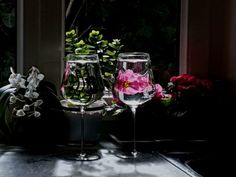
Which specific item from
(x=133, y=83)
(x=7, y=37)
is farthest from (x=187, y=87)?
(x=7, y=37)

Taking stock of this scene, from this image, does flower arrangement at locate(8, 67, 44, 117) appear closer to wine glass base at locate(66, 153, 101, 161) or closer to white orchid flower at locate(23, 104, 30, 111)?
white orchid flower at locate(23, 104, 30, 111)

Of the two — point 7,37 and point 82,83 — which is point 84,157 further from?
point 7,37

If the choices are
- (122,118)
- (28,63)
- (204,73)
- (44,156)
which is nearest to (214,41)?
(204,73)

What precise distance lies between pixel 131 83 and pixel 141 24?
547 millimetres

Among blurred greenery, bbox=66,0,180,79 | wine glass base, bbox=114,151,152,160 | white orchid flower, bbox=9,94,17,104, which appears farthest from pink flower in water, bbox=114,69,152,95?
blurred greenery, bbox=66,0,180,79

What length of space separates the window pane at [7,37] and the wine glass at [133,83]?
526 millimetres

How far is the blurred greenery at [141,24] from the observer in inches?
76.1

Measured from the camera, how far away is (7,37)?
1875 millimetres

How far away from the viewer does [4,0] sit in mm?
1861

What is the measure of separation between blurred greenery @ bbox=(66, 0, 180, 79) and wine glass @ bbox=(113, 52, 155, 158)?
0.44 m

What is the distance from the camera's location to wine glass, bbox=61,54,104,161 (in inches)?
56.9

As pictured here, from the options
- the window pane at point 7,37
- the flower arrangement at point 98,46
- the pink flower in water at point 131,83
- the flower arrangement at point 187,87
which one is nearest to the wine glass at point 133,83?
the pink flower in water at point 131,83

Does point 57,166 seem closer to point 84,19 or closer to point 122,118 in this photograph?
point 122,118

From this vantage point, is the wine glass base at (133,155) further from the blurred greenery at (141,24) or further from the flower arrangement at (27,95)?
the blurred greenery at (141,24)
